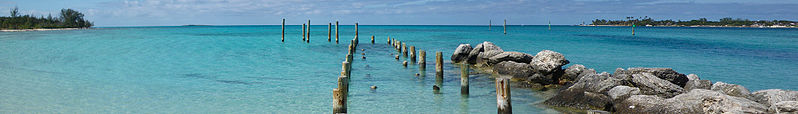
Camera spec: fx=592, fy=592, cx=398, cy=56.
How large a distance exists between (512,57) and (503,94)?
916 centimetres

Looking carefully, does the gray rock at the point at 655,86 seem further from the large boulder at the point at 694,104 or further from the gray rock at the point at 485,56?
the gray rock at the point at 485,56

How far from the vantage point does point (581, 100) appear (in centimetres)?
1102

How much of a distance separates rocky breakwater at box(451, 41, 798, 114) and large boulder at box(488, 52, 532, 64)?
10 cm

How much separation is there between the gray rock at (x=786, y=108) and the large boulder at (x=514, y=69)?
6.84 metres

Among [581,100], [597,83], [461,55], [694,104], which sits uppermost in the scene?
[461,55]

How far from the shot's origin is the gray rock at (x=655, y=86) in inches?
445

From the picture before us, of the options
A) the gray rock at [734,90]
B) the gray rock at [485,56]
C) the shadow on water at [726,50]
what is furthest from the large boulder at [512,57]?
the shadow on water at [726,50]

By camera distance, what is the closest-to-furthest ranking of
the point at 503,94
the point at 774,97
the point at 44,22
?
the point at 503,94 → the point at 774,97 → the point at 44,22

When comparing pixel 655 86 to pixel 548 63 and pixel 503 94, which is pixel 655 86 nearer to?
pixel 548 63

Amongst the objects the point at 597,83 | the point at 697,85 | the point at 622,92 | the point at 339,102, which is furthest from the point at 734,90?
the point at 339,102

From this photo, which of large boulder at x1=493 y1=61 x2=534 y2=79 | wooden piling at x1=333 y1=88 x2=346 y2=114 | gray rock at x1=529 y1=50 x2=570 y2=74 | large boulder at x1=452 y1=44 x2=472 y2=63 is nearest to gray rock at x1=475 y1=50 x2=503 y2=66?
large boulder at x1=452 y1=44 x2=472 y2=63

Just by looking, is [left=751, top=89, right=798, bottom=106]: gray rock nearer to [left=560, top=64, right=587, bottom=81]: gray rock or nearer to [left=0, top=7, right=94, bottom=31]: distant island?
[left=560, top=64, right=587, bottom=81]: gray rock

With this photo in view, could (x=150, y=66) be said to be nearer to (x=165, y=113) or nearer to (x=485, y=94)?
(x=165, y=113)

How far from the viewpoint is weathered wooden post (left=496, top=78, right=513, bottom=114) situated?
348 inches
